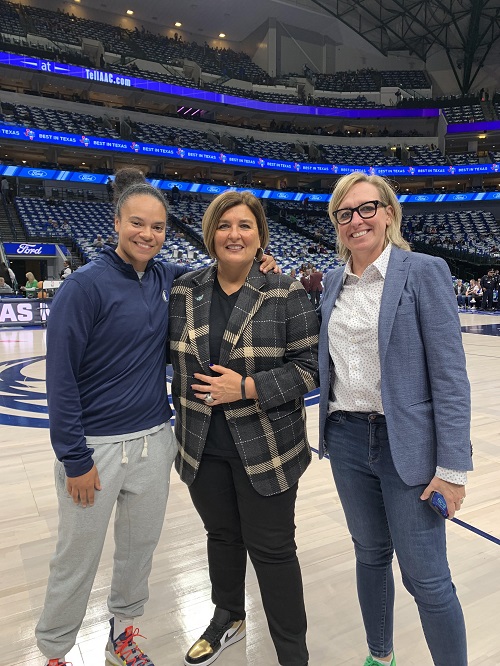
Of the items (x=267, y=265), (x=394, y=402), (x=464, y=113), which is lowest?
(x=394, y=402)

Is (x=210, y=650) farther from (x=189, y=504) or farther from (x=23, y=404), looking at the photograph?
(x=23, y=404)

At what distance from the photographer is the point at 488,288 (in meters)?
15.5

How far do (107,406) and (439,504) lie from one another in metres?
0.96

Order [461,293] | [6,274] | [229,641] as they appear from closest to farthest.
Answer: [229,641]
[6,274]
[461,293]

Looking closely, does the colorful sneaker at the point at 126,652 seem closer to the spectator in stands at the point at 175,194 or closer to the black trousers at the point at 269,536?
the black trousers at the point at 269,536

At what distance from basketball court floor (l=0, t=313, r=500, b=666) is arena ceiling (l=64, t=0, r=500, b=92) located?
104ft

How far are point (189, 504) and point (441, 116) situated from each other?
112 ft

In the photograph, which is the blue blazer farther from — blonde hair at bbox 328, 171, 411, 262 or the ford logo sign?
the ford logo sign

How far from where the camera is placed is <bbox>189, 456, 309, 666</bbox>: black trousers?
148 centimetres

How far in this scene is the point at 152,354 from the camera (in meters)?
1.49

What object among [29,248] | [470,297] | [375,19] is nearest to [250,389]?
[470,297]

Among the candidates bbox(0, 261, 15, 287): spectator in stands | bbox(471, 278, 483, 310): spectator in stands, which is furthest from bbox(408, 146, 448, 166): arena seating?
bbox(0, 261, 15, 287): spectator in stands

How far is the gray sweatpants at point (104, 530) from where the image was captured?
141cm

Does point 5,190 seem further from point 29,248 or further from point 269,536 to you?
point 269,536
